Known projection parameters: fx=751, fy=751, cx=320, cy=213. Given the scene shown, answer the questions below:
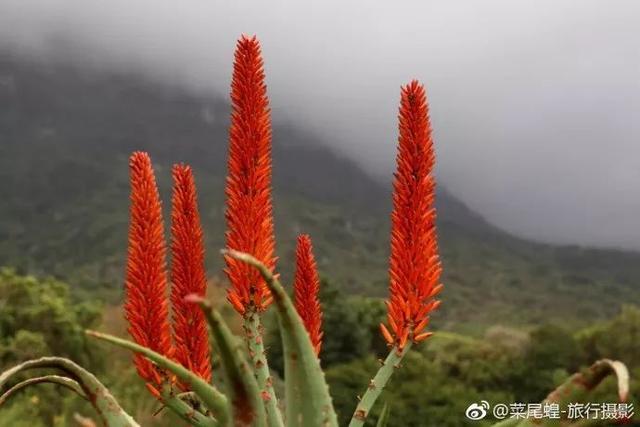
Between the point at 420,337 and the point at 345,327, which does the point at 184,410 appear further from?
the point at 345,327

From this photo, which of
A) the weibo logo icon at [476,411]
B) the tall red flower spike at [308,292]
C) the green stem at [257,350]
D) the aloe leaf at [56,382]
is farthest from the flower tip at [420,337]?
the weibo logo icon at [476,411]

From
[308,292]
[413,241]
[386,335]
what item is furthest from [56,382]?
[413,241]

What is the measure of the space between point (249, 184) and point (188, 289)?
1.17ft

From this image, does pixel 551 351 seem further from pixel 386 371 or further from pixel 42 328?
pixel 386 371

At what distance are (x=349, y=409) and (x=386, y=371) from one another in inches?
1530

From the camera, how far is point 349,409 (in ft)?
131

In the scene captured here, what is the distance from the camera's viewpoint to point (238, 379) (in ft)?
5.98

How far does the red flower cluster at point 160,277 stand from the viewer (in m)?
2.08

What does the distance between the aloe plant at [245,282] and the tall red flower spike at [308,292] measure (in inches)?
3.2

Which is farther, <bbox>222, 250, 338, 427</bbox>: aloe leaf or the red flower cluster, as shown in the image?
the red flower cluster

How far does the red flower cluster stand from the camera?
2.08m

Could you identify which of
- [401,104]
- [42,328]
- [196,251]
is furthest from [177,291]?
[42,328]

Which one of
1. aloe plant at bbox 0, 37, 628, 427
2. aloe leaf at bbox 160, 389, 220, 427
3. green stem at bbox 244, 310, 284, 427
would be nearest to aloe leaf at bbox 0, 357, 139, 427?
aloe plant at bbox 0, 37, 628, 427

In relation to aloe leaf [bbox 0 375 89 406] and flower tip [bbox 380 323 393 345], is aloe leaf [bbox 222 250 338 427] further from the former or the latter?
aloe leaf [bbox 0 375 89 406]
